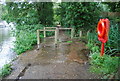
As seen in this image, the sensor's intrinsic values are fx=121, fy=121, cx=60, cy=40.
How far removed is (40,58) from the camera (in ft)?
13.4

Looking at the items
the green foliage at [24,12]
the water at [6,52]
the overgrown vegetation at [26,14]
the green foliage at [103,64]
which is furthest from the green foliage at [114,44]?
the green foliage at [24,12]

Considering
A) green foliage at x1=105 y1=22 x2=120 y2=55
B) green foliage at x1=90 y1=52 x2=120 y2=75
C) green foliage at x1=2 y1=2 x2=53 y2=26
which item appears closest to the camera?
green foliage at x1=90 y1=52 x2=120 y2=75

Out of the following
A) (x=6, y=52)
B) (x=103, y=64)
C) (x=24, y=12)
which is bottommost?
(x=6, y=52)

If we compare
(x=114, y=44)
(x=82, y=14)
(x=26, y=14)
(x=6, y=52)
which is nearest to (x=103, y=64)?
(x=114, y=44)

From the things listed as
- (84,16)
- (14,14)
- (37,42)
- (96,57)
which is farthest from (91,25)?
(14,14)

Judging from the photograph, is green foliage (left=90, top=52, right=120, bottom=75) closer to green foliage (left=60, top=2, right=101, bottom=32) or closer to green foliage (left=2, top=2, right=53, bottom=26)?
green foliage (left=60, top=2, right=101, bottom=32)

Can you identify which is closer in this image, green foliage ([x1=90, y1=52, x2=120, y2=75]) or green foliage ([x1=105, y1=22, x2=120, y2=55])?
green foliage ([x1=90, y1=52, x2=120, y2=75])

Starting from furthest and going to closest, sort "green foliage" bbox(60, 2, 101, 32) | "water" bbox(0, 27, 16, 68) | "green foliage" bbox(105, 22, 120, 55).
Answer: "green foliage" bbox(60, 2, 101, 32)
"water" bbox(0, 27, 16, 68)
"green foliage" bbox(105, 22, 120, 55)

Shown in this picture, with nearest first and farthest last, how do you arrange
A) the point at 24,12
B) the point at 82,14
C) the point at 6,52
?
the point at 6,52, the point at 82,14, the point at 24,12

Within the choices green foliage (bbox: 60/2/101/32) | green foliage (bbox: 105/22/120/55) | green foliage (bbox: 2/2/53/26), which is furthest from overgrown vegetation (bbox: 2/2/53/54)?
green foliage (bbox: 105/22/120/55)

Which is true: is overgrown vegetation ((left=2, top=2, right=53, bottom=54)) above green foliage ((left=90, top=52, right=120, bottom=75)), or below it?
above

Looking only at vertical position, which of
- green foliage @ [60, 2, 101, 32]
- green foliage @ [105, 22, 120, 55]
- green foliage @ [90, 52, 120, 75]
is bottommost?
green foliage @ [90, 52, 120, 75]

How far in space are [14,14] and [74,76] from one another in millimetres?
7664

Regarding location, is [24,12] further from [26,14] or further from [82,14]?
[82,14]
